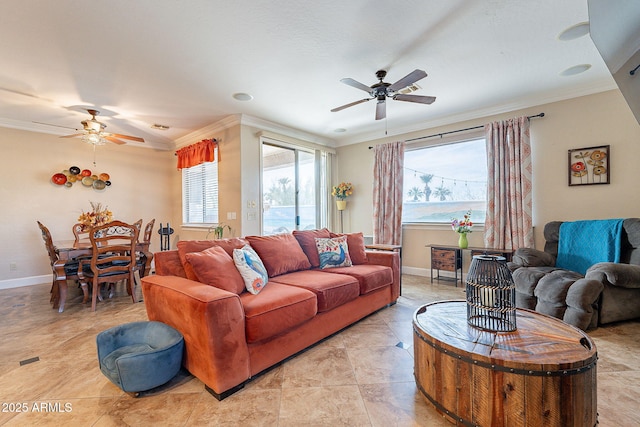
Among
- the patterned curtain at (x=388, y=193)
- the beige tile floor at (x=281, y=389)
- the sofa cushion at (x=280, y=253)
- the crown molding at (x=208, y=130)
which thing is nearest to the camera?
the beige tile floor at (x=281, y=389)

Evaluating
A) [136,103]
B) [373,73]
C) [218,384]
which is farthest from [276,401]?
[136,103]

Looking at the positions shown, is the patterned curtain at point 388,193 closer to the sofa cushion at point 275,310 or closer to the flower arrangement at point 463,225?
the flower arrangement at point 463,225

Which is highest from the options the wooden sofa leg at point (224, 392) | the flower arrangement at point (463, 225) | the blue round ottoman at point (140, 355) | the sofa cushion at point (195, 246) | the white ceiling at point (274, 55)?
the white ceiling at point (274, 55)

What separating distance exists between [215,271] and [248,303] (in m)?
0.39

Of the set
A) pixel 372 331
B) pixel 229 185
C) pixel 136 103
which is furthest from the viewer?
pixel 229 185

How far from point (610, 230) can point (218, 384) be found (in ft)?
13.2

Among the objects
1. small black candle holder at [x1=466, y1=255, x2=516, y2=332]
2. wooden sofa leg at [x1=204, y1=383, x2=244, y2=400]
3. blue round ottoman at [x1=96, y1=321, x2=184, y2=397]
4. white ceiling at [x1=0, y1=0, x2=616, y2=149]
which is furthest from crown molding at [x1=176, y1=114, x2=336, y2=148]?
small black candle holder at [x1=466, y1=255, x2=516, y2=332]

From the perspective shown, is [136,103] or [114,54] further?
[136,103]

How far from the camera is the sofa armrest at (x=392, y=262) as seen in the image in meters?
3.29

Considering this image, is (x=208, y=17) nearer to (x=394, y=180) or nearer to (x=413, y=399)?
(x=413, y=399)

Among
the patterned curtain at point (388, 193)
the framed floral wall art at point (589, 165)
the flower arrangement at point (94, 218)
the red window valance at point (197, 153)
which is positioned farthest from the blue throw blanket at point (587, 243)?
the flower arrangement at point (94, 218)

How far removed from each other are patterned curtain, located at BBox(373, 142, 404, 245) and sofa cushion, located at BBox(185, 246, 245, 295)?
134 inches

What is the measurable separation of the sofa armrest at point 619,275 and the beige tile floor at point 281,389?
1.44ft

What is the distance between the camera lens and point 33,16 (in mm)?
2139
